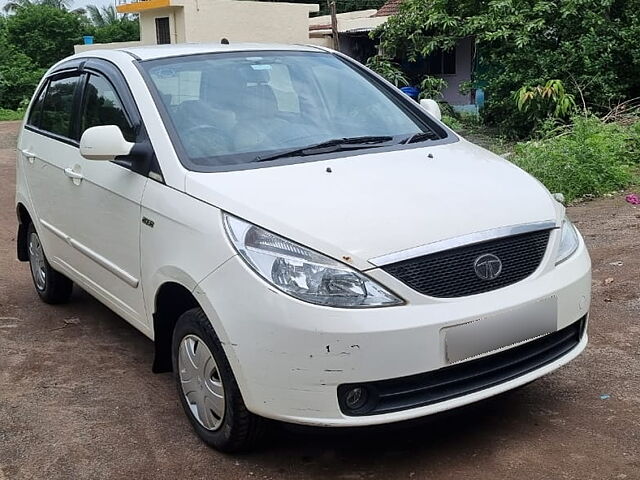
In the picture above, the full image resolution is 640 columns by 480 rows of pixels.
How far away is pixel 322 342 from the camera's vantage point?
2.81 meters

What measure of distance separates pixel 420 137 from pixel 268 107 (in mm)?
798

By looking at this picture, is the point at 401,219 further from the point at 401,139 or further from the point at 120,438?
the point at 120,438

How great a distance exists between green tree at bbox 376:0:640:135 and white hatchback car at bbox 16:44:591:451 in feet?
29.0

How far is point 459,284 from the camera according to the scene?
2.95m

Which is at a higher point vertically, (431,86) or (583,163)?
(431,86)

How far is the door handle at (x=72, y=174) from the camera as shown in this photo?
4.40 meters

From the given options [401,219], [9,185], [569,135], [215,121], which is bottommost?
[9,185]

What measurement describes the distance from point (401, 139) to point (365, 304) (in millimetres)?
1436

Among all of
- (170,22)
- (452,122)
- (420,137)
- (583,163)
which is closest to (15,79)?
(170,22)

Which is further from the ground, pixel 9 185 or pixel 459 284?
pixel 459 284

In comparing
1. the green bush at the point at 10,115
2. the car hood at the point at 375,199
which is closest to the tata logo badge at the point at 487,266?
the car hood at the point at 375,199

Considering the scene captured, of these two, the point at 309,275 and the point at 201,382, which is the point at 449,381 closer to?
the point at 309,275

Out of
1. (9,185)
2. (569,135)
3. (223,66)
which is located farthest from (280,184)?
(9,185)

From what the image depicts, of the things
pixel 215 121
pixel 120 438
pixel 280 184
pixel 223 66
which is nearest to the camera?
pixel 280 184
